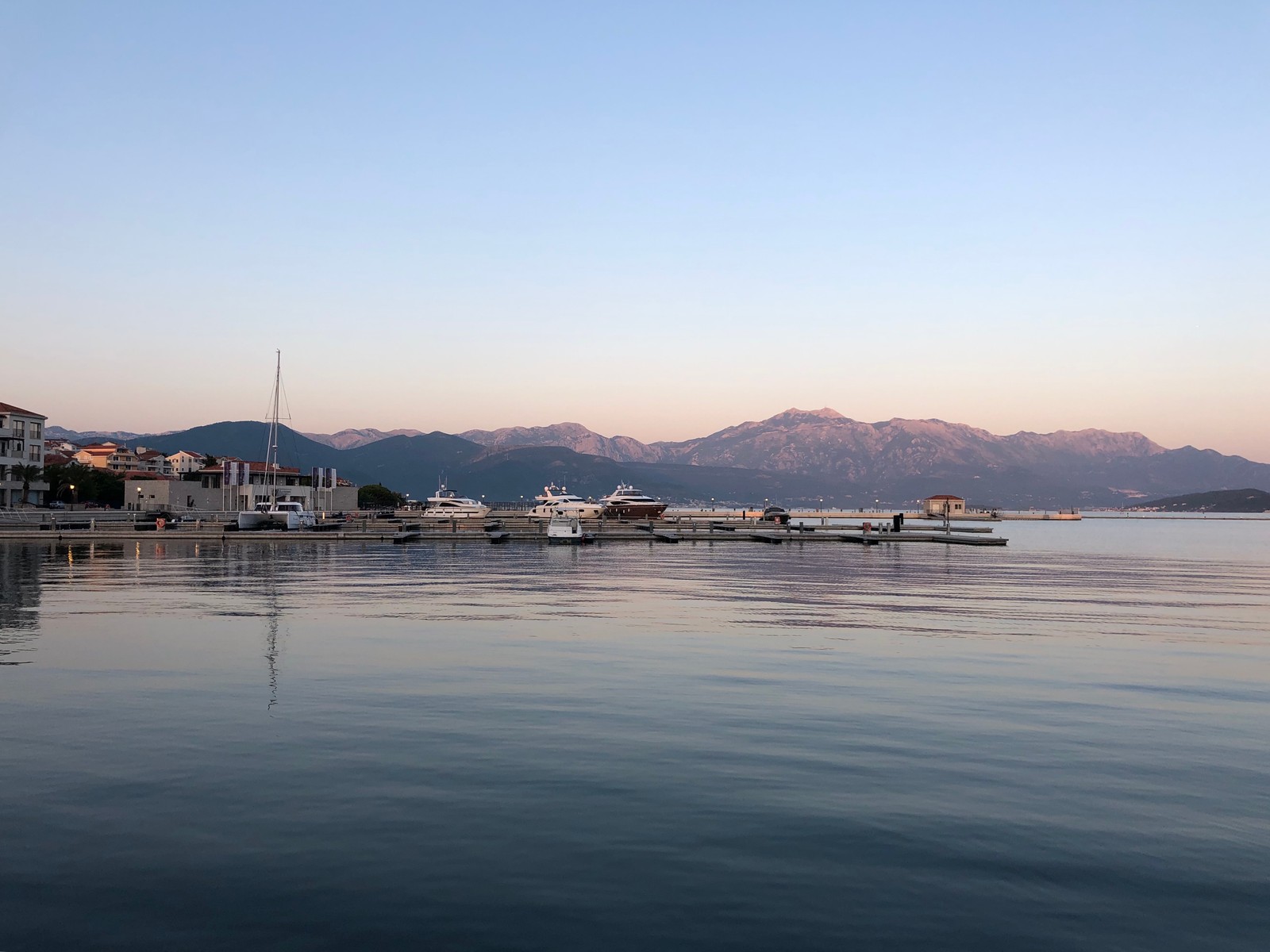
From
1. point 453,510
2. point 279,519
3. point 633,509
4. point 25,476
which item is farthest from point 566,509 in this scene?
point 25,476

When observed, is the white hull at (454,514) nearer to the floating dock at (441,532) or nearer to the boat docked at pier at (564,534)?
the floating dock at (441,532)

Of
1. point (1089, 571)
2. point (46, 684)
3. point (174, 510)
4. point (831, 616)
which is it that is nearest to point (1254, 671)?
point (831, 616)

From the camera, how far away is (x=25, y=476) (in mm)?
137000

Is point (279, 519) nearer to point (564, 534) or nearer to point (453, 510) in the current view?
point (564, 534)

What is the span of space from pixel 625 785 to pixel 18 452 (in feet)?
503

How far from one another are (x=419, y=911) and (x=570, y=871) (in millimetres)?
1731

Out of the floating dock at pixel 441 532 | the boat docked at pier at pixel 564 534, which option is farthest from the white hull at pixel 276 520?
the boat docked at pier at pixel 564 534

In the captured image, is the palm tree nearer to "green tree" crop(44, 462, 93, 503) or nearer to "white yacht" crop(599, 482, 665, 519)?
"green tree" crop(44, 462, 93, 503)

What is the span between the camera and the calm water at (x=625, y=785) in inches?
379

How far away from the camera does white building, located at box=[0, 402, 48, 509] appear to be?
136125 mm

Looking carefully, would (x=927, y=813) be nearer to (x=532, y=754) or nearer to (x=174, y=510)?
(x=532, y=754)

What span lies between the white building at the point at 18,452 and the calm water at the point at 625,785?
122 metres

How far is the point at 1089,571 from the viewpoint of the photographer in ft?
230

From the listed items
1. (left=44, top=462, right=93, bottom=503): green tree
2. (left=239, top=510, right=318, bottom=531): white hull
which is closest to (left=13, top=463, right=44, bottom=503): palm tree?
(left=44, top=462, right=93, bottom=503): green tree
